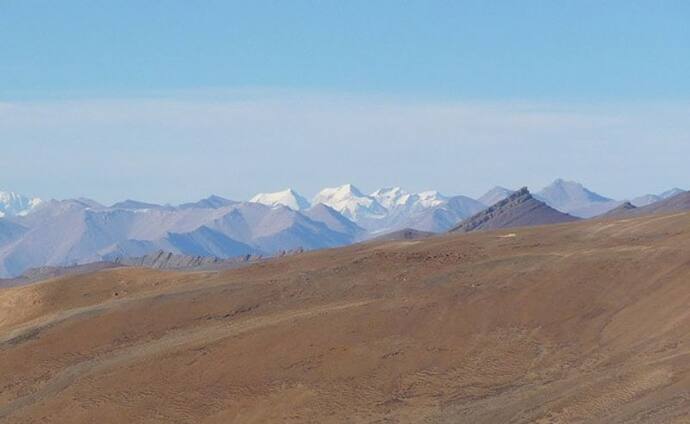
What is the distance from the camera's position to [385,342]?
2317 inches

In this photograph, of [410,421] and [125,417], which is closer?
[410,421]

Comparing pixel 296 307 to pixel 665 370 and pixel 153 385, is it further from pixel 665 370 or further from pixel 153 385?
pixel 665 370

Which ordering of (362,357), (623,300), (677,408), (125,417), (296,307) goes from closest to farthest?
(677,408)
(125,417)
(362,357)
(623,300)
(296,307)

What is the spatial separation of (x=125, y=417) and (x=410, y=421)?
13847 mm

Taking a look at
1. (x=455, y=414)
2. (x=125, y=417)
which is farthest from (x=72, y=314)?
(x=455, y=414)

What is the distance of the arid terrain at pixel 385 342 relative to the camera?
5066 cm

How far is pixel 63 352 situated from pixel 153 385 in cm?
925

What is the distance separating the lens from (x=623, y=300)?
204ft

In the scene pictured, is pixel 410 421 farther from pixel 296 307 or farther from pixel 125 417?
pixel 296 307

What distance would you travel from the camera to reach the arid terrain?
50656 millimetres

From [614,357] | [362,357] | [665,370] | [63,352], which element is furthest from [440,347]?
[63,352]

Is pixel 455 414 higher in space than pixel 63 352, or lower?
lower

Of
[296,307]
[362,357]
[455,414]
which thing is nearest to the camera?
[455,414]

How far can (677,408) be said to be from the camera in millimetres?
44594
